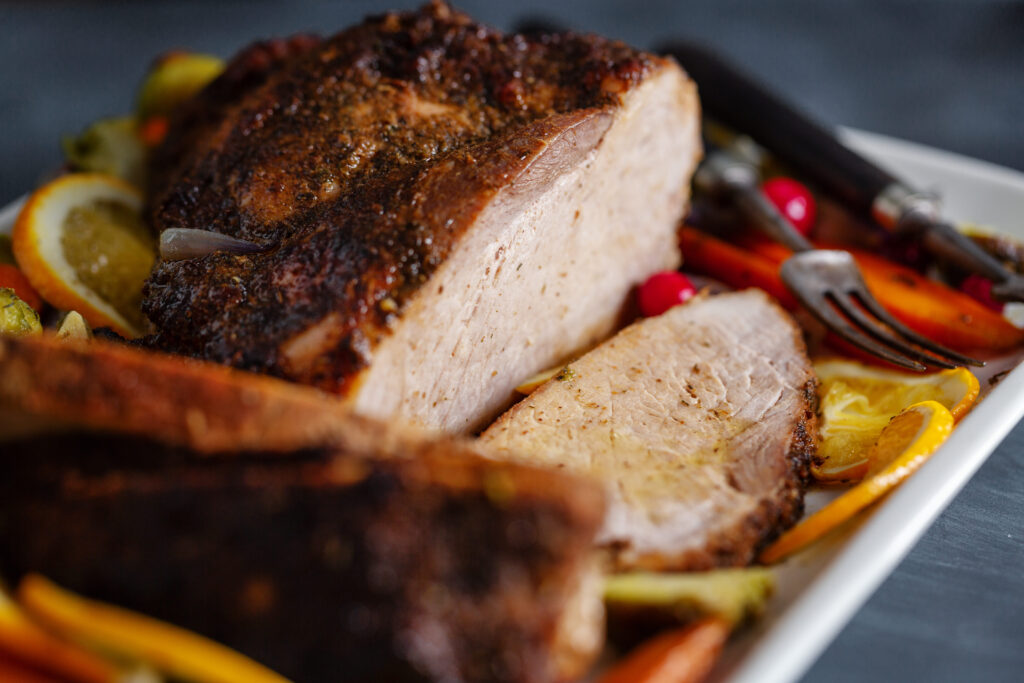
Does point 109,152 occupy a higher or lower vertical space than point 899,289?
lower

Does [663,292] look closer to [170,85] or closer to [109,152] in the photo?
[109,152]

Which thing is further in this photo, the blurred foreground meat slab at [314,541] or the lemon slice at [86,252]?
the lemon slice at [86,252]

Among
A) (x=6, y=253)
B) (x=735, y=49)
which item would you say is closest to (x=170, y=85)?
(x=6, y=253)

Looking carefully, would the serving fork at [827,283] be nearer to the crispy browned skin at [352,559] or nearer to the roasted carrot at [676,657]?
the roasted carrot at [676,657]

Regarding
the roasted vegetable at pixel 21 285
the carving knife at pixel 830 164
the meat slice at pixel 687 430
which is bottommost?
the roasted vegetable at pixel 21 285

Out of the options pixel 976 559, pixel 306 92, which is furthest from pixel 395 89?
pixel 976 559

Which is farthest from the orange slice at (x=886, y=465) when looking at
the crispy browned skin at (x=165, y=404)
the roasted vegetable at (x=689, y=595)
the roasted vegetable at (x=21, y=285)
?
the roasted vegetable at (x=21, y=285)

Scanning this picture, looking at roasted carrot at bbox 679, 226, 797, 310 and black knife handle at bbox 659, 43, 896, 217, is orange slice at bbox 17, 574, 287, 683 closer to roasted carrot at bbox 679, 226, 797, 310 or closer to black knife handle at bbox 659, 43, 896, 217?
roasted carrot at bbox 679, 226, 797, 310
